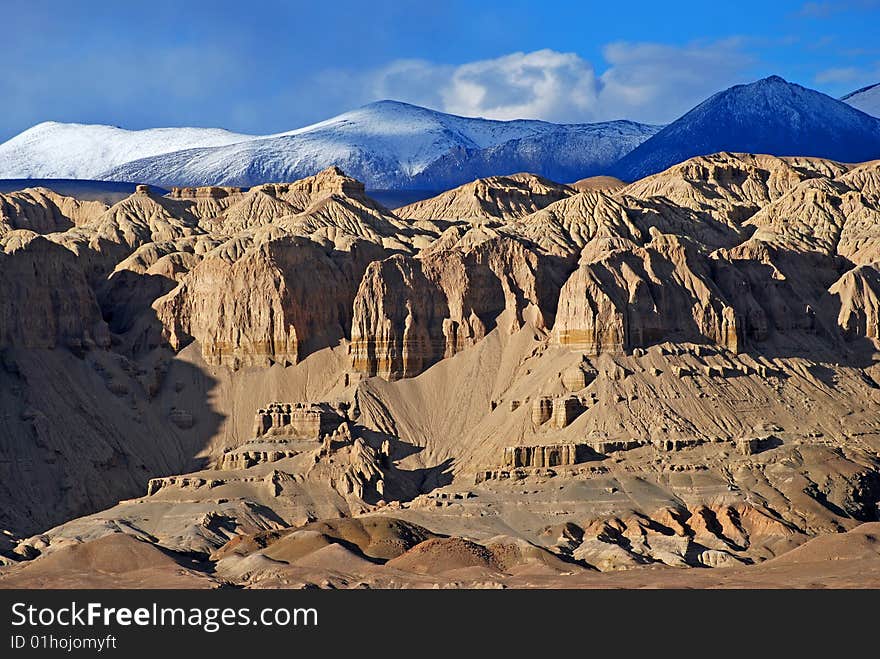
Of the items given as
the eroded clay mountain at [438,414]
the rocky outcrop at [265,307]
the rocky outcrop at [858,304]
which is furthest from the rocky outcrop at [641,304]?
the rocky outcrop at [265,307]

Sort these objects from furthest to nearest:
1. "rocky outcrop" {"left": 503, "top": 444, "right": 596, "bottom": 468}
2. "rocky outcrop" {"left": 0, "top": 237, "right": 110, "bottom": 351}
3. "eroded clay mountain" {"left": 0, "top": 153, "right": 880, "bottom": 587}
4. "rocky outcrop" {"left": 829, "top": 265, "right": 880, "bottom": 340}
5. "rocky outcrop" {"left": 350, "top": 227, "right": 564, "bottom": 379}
→ "rocky outcrop" {"left": 829, "top": 265, "right": 880, "bottom": 340} → "rocky outcrop" {"left": 350, "top": 227, "right": 564, "bottom": 379} → "rocky outcrop" {"left": 0, "top": 237, "right": 110, "bottom": 351} → "rocky outcrop" {"left": 503, "top": 444, "right": 596, "bottom": 468} → "eroded clay mountain" {"left": 0, "top": 153, "right": 880, "bottom": 587}

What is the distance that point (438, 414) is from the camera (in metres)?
176

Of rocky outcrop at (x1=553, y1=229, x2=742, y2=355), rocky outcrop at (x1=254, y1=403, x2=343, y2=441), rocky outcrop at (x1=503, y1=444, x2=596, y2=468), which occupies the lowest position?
rocky outcrop at (x1=503, y1=444, x2=596, y2=468)

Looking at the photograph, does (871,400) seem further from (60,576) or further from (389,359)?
(60,576)

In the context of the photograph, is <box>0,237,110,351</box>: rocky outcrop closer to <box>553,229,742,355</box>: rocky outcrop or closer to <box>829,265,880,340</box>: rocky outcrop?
<box>553,229,742,355</box>: rocky outcrop

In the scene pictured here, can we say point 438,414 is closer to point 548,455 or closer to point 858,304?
point 548,455

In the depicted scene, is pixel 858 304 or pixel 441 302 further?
pixel 858 304

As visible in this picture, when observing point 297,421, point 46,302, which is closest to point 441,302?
point 297,421

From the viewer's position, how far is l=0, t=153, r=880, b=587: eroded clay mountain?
140000 millimetres

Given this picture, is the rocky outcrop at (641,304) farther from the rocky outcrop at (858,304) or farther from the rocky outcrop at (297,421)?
the rocky outcrop at (297,421)

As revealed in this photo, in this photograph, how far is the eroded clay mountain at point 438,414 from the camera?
Answer: 459 ft

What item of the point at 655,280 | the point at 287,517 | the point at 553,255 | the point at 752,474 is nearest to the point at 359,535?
the point at 287,517

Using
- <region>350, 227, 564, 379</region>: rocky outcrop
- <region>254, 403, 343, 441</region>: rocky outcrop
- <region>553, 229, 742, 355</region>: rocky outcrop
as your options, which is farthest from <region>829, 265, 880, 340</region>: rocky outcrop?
<region>254, 403, 343, 441</region>: rocky outcrop
